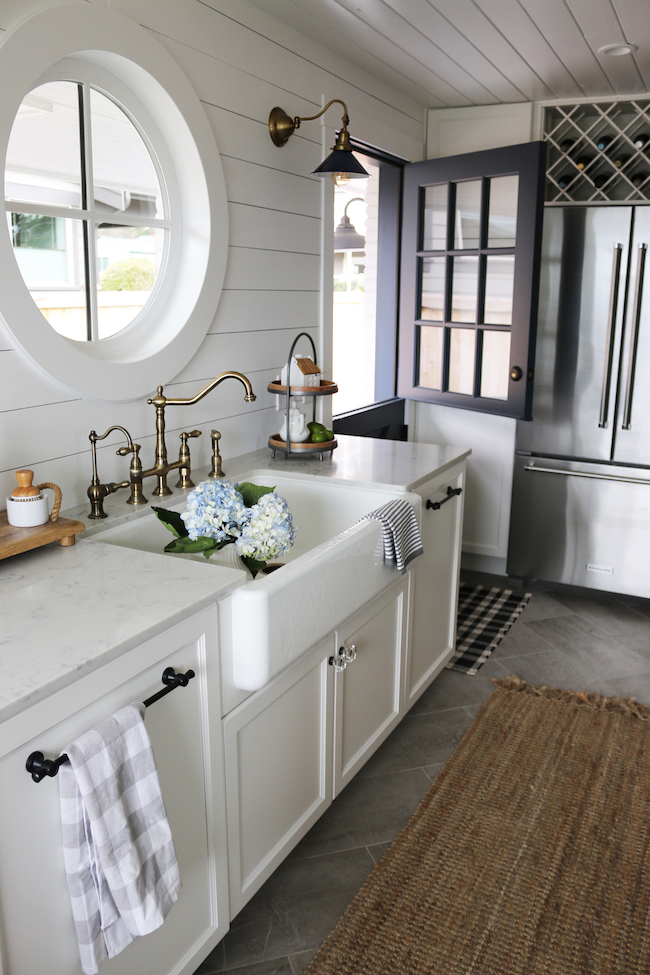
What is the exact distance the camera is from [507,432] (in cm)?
384

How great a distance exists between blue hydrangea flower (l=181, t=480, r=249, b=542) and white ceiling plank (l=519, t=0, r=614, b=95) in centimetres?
181

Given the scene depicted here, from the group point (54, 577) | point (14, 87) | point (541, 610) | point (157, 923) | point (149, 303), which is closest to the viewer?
point (157, 923)

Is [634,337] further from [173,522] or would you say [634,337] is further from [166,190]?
[173,522]

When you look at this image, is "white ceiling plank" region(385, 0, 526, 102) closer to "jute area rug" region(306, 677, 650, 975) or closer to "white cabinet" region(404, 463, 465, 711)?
"white cabinet" region(404, 463, 465, 711)

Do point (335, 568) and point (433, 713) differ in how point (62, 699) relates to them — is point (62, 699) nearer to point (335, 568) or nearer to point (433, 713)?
point (335, 568)

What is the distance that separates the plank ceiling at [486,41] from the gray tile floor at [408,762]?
7.56 feet

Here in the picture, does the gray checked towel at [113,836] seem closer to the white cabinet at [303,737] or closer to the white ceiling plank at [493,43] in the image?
the white cabinet at [303,737]

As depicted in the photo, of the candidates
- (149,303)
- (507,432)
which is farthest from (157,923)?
(507,432)

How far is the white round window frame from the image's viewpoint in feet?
5.49

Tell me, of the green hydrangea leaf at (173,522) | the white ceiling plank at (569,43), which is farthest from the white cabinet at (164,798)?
Answer: the white ceiling plank at (569,43)

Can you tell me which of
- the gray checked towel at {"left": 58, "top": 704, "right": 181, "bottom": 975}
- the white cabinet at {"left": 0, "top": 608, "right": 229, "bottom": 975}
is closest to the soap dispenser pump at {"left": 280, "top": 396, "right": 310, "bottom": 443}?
the white cabinet at {"left": 0, "top": 608, "right": 229, "bottom": 975}

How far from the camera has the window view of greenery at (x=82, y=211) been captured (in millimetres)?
1814

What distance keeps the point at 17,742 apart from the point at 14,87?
134 centimetres

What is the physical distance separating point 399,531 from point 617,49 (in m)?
2.06
